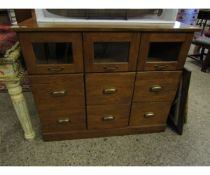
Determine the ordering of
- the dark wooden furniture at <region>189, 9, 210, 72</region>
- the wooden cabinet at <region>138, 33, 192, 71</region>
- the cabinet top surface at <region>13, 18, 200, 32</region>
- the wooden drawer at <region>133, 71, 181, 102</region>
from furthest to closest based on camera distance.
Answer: the dark wooden furniture at <region>189, 9, 210, 72</region> → the wooden drawer at <region>133, 71, 181, 102</region> → the wooden cabinet at <region>138, 33, 192, 71</region> → the cabinet top surface at <region>13, 18, 200, 32</region>

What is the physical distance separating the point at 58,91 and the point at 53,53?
0.23m

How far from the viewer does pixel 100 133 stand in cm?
Answer: 129

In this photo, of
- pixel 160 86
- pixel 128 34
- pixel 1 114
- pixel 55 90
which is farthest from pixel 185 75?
pixel 1 114

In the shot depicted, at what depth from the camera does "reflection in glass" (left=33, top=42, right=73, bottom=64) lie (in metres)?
0.91

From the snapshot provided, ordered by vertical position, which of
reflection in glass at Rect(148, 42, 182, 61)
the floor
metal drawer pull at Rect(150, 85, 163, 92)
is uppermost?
reflection in glass at Rect(148, 42, 182, 61)

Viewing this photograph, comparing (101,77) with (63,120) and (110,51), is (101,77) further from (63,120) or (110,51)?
(63,120)

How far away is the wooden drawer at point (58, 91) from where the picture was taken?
3.24ft

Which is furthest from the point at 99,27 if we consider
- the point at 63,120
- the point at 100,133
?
the point at 100,133

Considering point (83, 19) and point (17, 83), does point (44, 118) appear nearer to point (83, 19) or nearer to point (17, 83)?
point (17, 83)

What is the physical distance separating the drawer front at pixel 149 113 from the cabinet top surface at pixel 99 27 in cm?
52

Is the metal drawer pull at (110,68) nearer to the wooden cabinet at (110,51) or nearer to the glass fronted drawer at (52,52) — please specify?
the wooden cabinet at (110,51)

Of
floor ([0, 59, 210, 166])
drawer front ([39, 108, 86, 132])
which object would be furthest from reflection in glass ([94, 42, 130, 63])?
floor ([0, 59, 210, 166])

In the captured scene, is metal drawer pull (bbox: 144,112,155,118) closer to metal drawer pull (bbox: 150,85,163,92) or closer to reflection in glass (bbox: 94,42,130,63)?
metal drawer pull (bbox: 150,85,163,92)

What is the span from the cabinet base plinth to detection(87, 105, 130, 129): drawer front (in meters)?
0.05
